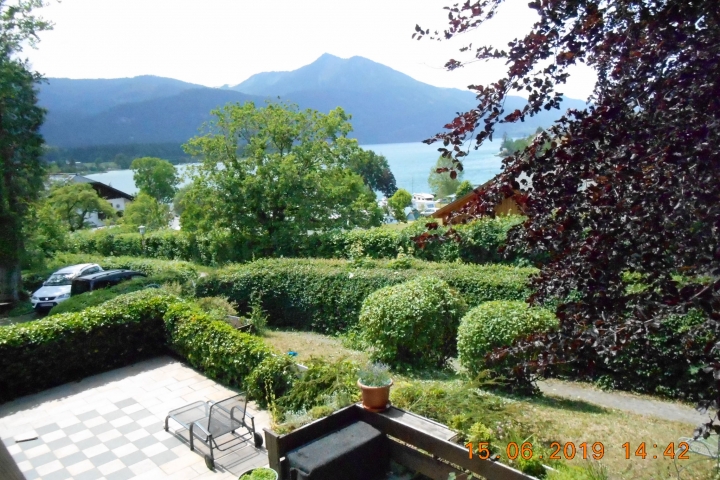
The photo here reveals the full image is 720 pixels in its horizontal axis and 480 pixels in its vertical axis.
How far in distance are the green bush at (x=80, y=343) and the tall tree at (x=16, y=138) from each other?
1388 centimetres

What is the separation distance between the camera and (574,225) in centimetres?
261

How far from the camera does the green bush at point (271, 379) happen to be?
22.6 feet

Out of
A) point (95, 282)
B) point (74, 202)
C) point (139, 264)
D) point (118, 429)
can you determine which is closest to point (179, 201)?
point (74, 202)

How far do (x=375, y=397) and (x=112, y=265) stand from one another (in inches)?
817

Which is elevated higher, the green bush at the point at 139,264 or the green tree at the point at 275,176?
the green tree at the point at 275,176

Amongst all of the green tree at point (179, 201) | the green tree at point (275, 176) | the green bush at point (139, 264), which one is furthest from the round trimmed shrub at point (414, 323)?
the green tree at point (179, 201)

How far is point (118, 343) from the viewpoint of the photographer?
954 centimetres

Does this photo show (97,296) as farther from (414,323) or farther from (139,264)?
(139,264)

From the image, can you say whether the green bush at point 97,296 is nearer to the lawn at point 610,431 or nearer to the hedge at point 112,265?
the hedge at point 112,265

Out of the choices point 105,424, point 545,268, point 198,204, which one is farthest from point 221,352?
point 198,204

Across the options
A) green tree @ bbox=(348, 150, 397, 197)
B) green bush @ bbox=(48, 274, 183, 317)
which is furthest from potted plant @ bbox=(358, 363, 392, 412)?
green tree @ bbox=(348, 150, 397, 197)

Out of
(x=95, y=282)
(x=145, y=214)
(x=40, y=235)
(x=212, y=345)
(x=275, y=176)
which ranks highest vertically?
(x=275, y=176)

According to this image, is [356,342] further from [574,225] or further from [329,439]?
[574,225]

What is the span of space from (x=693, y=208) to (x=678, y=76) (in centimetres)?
68
